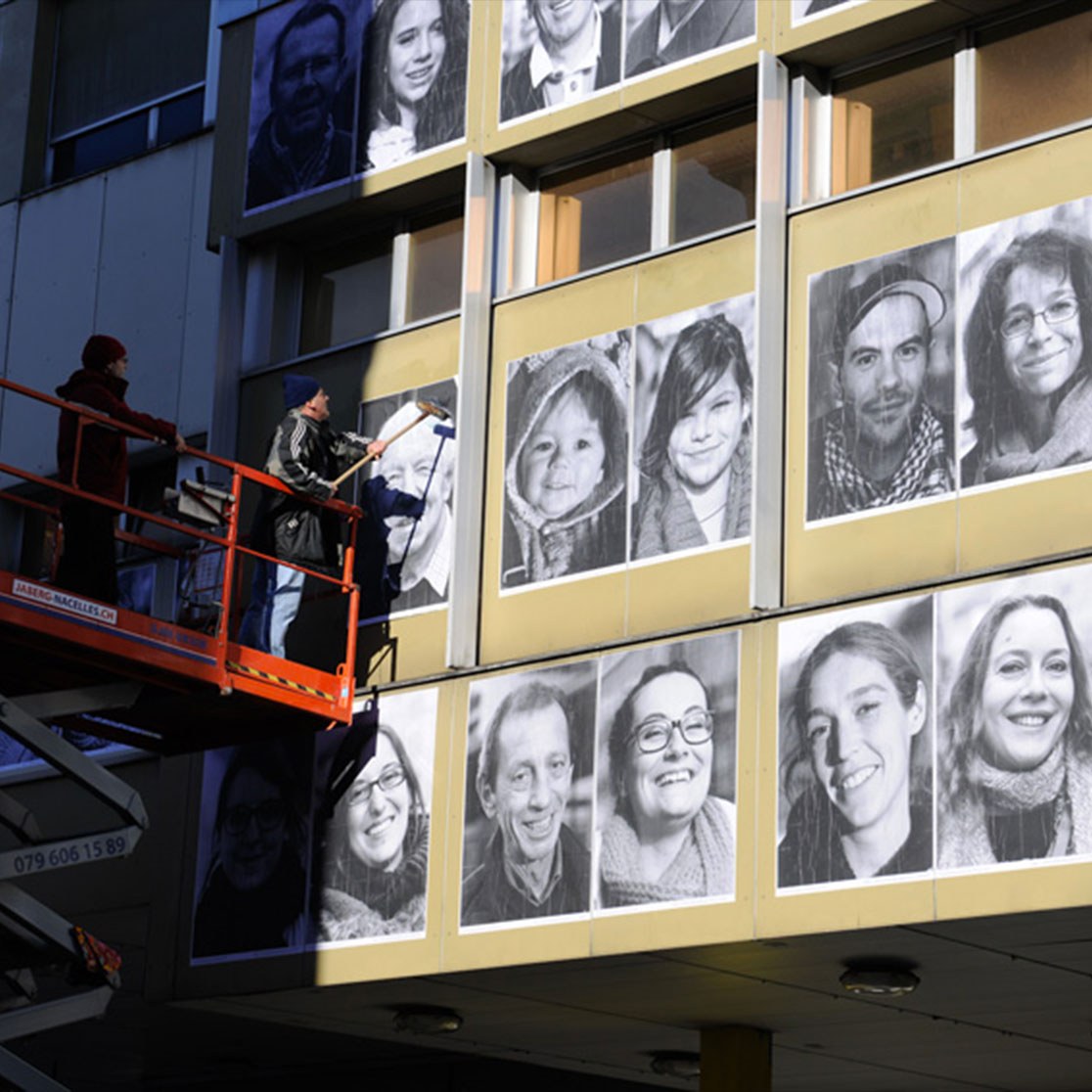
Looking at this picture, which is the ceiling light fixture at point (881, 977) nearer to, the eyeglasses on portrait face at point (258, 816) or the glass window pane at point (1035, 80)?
the eyeglasses on portrait face at point (258, 816)

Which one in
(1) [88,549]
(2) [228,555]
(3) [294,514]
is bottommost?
(1) [88,549]

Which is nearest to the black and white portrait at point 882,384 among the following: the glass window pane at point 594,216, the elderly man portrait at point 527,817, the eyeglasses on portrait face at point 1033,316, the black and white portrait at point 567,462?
the eyeglasses on portrait face at point 1033,316

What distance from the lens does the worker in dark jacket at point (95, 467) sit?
19.2 m

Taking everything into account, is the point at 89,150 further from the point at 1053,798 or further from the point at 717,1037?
the point at 1053,798

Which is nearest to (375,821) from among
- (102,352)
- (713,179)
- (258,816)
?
(258,816)

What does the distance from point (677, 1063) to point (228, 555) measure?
7.50 meters

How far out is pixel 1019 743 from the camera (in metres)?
16.8

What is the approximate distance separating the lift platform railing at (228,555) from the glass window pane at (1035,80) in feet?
20.7

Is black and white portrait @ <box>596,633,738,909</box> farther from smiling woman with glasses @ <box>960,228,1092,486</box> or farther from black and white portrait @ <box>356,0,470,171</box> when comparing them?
black and white portrait @ <box>356,0,470,171</box>

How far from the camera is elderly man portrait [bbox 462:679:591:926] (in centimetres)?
1927

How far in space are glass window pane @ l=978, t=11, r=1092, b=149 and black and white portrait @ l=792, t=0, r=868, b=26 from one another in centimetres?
115

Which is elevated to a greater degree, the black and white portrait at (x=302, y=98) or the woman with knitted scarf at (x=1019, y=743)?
the black and white portrait at (x=302, y=98)

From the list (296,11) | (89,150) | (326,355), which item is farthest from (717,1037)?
(89,150)

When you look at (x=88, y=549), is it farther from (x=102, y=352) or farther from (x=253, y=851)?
(x=253, y=851)
